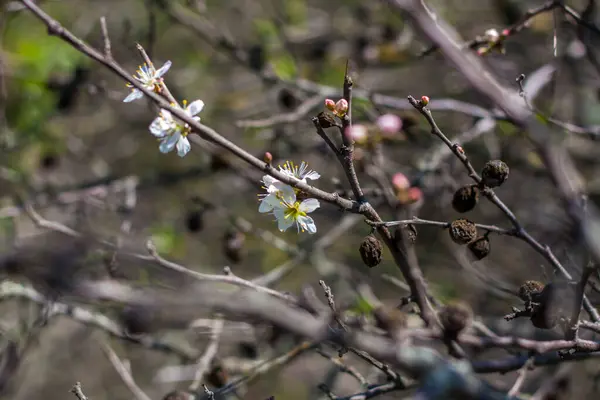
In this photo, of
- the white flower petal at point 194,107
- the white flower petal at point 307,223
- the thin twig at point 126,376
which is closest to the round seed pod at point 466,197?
the white flower petal at point 307,223

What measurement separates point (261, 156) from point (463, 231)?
1954mm

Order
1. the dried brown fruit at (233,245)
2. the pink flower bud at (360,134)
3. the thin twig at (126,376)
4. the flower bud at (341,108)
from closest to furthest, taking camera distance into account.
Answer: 1. the flower bud at (341,108)
2. the thin twig at (126,376)
3. the pink flower bud at (360,134)
4. the dried brown fruit at (233,245)

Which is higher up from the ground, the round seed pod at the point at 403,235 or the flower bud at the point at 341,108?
the flower bud at the point at 341,108

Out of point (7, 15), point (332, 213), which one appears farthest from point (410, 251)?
point (7, 15)

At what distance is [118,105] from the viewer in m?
5.43

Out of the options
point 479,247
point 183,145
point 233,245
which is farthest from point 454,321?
point 233,245

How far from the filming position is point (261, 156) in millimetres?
3564

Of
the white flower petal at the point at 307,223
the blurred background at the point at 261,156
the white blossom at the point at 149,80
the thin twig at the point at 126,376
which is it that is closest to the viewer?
the white blossom at the point at 149,80

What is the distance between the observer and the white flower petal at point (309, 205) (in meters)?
1.78

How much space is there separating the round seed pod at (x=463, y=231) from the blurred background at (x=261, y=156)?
227 millimetres

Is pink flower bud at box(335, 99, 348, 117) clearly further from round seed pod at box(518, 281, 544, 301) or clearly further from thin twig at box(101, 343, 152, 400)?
thin twig at box(101, 343, 152, 400)

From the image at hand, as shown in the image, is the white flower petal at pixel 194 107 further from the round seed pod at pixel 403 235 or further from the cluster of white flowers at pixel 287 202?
the round seed pod at pixel 403 235

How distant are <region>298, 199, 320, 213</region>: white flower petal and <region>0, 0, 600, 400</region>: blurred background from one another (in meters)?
0.37

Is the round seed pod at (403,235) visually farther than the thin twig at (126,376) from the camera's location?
No
